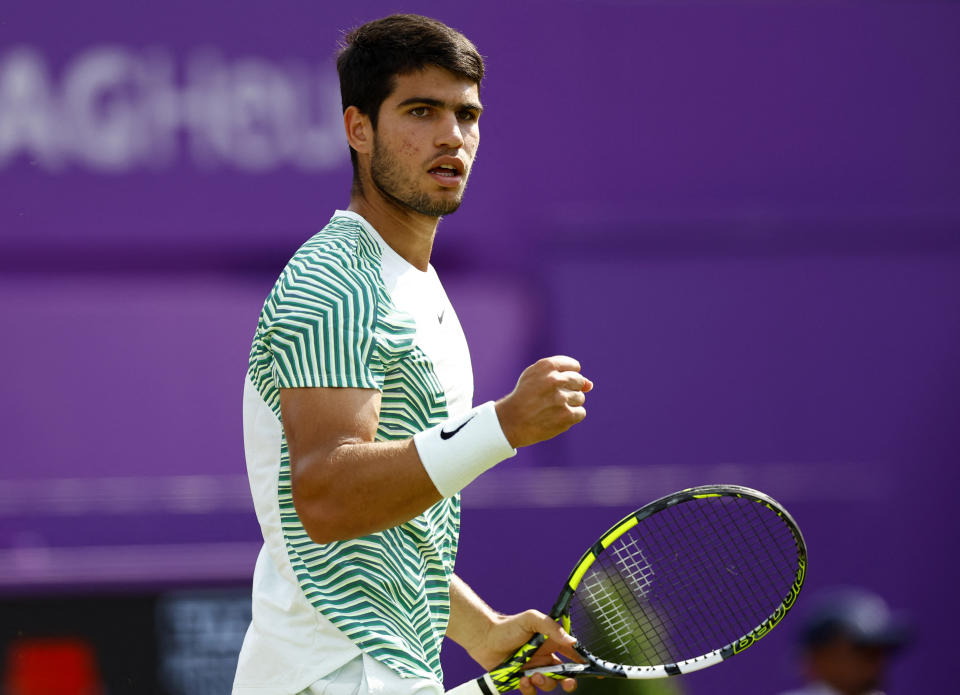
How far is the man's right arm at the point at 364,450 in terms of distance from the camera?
77.9 inches

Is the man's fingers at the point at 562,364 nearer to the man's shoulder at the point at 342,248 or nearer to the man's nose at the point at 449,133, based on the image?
the man's shoulder at the point at 342,248

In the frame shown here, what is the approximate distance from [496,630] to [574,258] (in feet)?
14.1

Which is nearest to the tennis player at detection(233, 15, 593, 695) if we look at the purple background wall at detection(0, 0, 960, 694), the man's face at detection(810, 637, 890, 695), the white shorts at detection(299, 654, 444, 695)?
the white shorts at detection(299, 654, 444, 695)

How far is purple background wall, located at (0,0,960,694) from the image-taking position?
6418mm

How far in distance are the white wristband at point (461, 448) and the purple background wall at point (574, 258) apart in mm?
4213

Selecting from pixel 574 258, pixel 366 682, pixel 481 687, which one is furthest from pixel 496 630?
pixel 574 258

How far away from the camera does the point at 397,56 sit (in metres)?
2.41

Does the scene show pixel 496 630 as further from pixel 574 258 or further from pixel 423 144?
pixel 574 258

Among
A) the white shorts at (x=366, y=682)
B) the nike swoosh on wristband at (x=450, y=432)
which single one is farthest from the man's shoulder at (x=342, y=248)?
the white shorts at (x=366, y=682)

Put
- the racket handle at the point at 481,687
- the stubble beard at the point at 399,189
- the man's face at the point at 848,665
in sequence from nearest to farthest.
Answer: the stubble beard at the point at 399,189 < the racket handle at the point at 481,687 < the man's face at the point at 848,665

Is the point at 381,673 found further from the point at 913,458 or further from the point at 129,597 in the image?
the point at 913,458

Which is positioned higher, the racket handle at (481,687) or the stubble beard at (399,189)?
the stubble beard at (399,189)

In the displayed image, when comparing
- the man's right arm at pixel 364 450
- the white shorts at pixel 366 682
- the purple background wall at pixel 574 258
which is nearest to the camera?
the man's right arm at pixel 364 450

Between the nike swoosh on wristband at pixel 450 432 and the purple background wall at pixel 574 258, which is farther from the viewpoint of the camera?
the purple background wall at pixel 574 258
